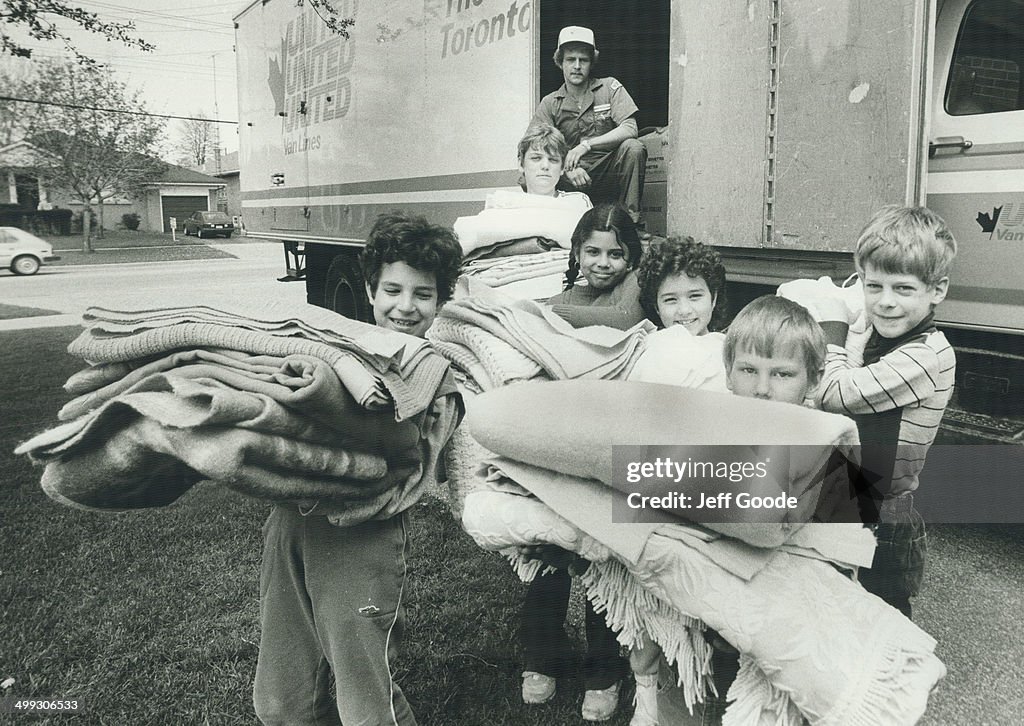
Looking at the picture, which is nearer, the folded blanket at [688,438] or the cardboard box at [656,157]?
the folded blanket at [688,438]

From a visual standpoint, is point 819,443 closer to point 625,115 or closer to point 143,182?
point 625,115

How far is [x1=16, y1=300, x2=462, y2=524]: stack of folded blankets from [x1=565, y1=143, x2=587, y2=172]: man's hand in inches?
75.1

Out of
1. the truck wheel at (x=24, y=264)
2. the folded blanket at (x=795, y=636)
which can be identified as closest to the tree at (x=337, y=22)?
the truck wheel at (x=24, y=264)

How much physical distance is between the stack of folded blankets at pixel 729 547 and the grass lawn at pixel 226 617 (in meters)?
0.93

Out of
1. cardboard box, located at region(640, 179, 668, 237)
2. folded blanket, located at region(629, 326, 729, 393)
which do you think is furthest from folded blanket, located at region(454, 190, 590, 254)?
cardboard box, located at region(640, 179, 668, 237)

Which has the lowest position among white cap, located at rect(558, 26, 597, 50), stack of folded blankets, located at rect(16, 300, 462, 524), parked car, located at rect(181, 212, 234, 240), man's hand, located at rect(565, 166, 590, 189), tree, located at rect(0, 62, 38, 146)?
stack of folded blankets, located at rect(16, 300, 462, 524)

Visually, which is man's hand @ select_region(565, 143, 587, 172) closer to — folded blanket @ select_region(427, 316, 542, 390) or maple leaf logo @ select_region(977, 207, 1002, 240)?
maple leaf logo @ select_region(977, 207, 1002, 240)

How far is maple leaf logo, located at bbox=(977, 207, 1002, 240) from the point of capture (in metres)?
2.68

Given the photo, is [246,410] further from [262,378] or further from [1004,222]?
[1004,222]

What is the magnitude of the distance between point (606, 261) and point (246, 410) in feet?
3.69

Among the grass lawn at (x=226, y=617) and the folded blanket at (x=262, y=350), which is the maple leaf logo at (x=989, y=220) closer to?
the grass lawn at (x=226, y=617)

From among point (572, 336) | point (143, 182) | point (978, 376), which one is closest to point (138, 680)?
point (572, 336)

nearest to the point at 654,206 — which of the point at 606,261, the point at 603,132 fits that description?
the point at 603,132

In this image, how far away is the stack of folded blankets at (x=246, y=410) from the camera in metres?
0.99
